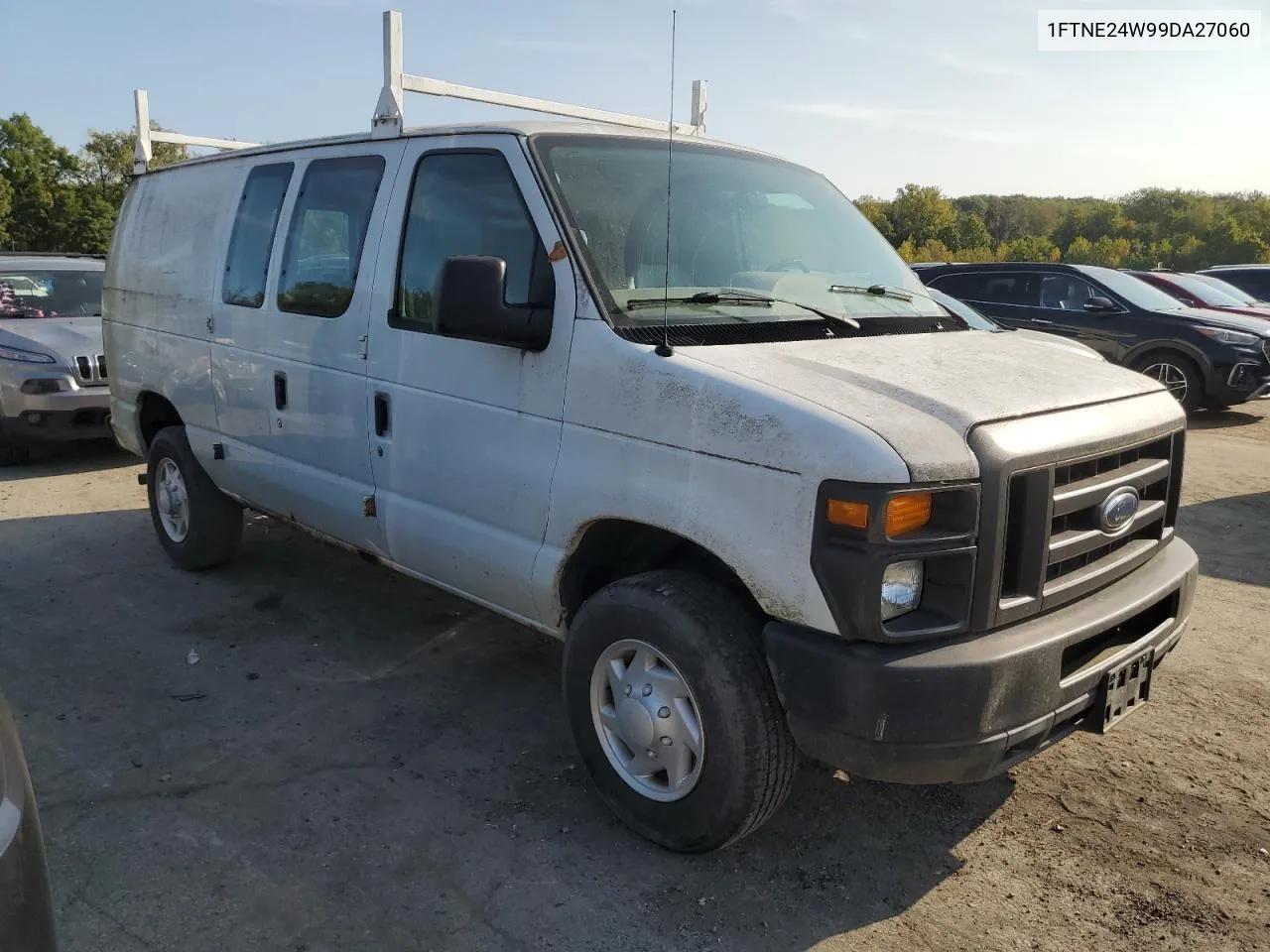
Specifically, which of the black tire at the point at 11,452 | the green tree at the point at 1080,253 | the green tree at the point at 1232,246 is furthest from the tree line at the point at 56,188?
the green tree at the point at 1232,246

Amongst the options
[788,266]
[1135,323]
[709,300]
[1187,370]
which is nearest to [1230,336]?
[1187,370]

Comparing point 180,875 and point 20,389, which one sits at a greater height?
point 20,389

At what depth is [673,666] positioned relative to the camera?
9.49 feet

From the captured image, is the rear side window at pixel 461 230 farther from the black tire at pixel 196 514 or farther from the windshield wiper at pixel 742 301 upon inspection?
the black tire at pixel 196 514

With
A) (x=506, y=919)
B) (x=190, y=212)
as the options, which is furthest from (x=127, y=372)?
(x=506, y=919)

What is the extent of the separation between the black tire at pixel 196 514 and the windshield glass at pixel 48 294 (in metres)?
4.31

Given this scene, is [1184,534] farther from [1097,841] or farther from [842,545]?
[842,545]

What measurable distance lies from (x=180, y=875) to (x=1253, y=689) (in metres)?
4.28

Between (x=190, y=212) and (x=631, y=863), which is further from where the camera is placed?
(x=190, y=212)

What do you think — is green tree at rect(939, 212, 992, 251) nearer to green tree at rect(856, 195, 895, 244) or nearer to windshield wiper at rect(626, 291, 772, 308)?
green tree at rect(856, 195, 895, 244)

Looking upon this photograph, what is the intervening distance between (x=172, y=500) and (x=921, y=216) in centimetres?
4446

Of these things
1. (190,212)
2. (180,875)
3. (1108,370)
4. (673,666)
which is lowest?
(180,875)

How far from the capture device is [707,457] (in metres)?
2.76

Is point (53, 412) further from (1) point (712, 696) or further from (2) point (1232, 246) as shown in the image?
(2) point (1232, 246)
